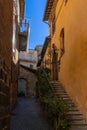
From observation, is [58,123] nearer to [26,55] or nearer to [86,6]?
[86,6]

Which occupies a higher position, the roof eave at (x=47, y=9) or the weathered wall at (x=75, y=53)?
the roof eave at (x=47, y=9)

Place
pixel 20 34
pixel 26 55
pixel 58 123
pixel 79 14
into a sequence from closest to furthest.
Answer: pixel 58 123
pixel 79 14
pixel 20 34
pixel 26 55

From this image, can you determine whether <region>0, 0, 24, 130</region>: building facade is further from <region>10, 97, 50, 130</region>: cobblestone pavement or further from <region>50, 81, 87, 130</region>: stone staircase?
<region>10, 97, 50, 130</region>: cobblestone pavement

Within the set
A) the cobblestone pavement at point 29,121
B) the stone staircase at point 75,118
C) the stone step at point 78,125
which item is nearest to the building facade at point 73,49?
the stone staircase at point 75,118

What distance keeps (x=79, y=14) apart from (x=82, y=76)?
2.94 meters

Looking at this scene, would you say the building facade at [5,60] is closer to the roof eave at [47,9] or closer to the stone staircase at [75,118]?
the stone staircase at [75,118]

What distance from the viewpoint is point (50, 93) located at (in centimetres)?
1641

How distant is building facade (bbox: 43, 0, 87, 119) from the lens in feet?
45.4

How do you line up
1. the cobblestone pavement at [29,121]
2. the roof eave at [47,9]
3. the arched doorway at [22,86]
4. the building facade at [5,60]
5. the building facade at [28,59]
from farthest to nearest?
the building facade at [28,59] < the arched doorway at [22,86] < the roof eave at [47,9] < the cobblestone pavement at [29,121] < the building facade at [5,60]

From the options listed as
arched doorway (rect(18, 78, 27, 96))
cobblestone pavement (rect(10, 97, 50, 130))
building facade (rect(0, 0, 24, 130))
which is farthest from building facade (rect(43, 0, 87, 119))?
arched doorway (rect(18, 78, 27, 96))

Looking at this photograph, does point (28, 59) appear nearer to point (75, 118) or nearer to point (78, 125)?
point (75, 118)

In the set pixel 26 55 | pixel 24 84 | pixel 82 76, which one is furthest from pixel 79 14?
pixel 26 55

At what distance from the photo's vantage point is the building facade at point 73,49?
45.4 ft

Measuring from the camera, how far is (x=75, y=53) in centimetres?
1541
